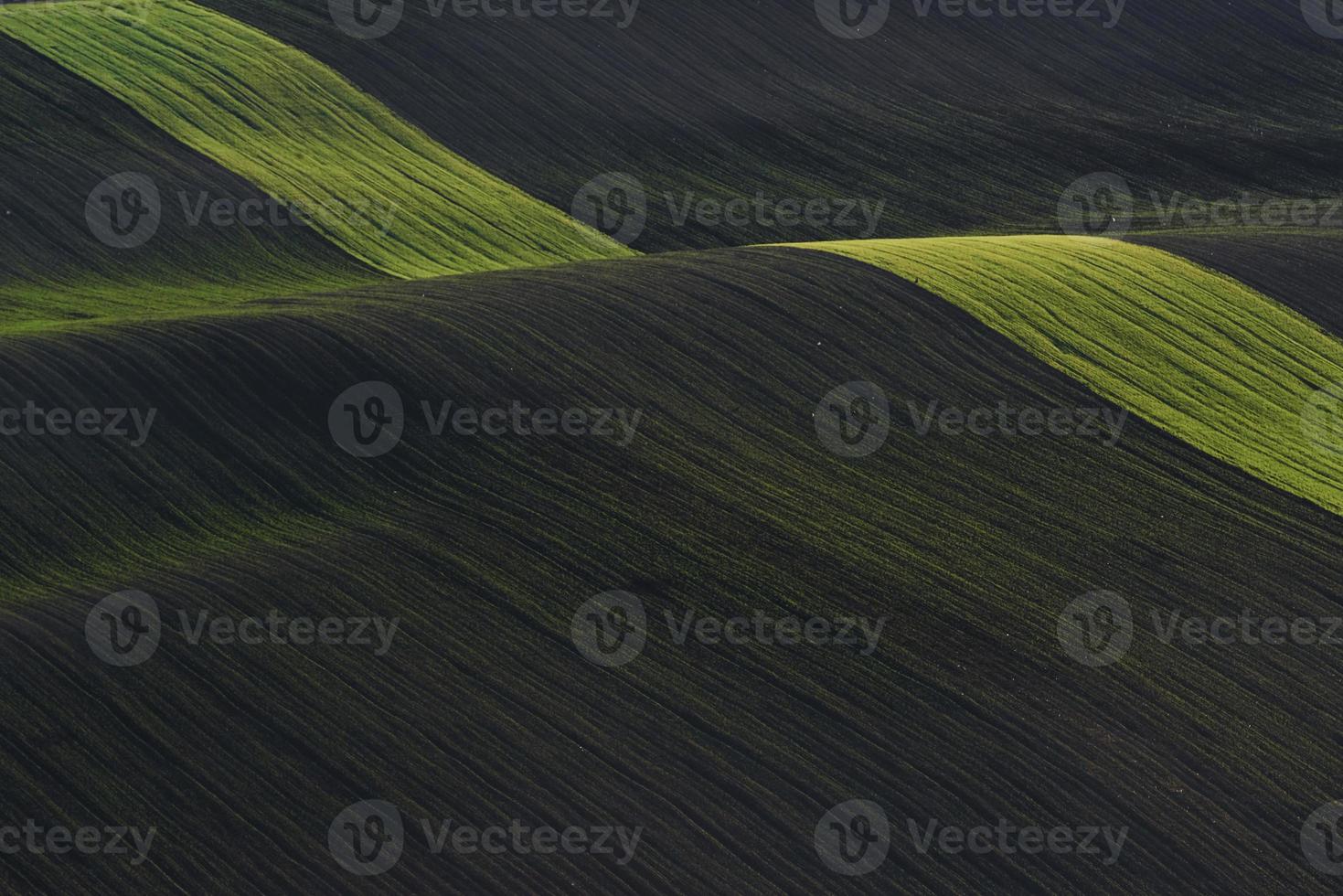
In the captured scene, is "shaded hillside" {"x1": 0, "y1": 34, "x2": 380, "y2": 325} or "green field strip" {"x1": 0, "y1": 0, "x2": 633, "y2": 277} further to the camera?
"green field strip" {"x1": 0, "y1": 0, "x2": 633, "y2": 277}

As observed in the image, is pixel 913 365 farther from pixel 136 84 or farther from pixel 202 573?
pixel 136 84

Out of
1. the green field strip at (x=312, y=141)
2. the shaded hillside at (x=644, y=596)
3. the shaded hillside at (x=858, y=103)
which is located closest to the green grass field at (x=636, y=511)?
the shaded hillside at (x=644, y=596)

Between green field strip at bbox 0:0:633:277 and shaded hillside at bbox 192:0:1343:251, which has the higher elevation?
shaded hillside at bbox 192:0:1343:251

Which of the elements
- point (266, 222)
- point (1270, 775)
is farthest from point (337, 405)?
point (1270, 775)

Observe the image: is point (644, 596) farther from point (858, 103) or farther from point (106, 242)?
point (858, 103)

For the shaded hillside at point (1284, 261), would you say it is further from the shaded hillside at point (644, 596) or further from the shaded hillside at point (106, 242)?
the shaded hillside at point (106, 242)

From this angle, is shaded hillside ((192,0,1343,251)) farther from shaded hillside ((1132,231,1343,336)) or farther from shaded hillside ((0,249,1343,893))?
shaded hillside ((0,249,1343,893))

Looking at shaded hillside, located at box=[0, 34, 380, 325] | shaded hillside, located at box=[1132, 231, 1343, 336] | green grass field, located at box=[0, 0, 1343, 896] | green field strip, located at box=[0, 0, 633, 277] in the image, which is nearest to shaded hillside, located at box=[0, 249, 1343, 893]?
green grass field, located at box=[0, 0, 1343, 896]
